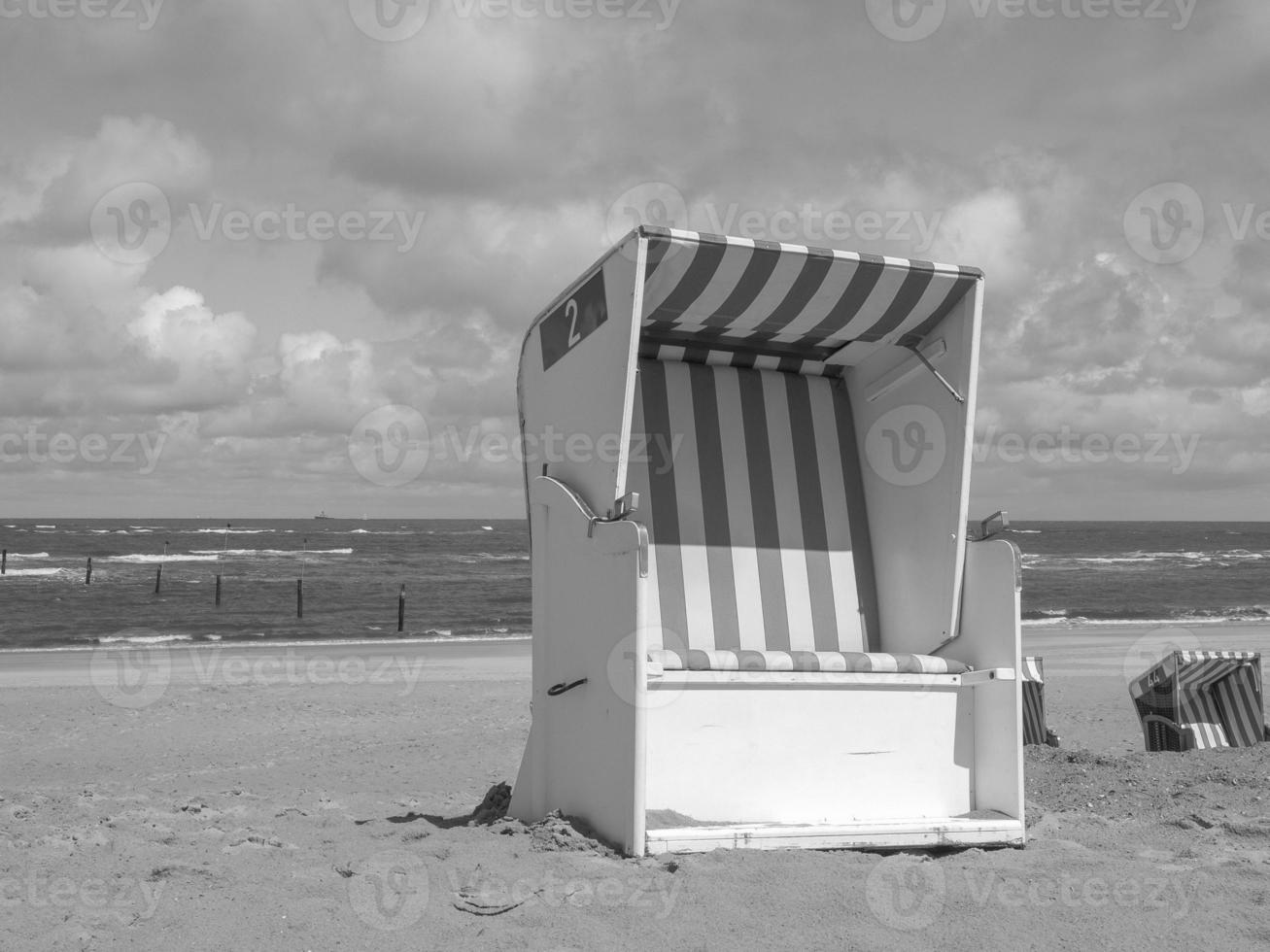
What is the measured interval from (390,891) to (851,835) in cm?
168

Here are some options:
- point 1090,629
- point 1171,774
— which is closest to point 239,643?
point 1090,629

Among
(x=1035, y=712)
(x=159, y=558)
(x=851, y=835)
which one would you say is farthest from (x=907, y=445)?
(x=159, y=558)

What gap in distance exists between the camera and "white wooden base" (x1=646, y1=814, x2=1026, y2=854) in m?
3.89

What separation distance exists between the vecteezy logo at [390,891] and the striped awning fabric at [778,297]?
224 cm

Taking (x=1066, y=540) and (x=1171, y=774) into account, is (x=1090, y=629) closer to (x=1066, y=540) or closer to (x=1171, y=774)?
(x=1171, y=774)

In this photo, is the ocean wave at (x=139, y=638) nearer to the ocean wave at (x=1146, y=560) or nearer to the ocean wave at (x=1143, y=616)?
the ocean wave at (x=1143, y=616)

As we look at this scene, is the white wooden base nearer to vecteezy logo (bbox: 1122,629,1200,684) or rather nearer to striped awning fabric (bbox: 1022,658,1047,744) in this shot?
striped awning fabric (bbox: 1022,658,1047,744)

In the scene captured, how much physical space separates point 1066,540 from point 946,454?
290 feet

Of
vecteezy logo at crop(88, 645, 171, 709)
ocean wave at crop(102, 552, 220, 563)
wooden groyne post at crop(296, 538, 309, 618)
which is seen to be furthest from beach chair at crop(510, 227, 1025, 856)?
ocean wave at crop(102, 552, 220, 563)

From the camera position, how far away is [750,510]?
17.5 ft

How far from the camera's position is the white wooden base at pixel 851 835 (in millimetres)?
3887

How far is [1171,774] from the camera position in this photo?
5.77 meters

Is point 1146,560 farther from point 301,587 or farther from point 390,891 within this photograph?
point 390,891

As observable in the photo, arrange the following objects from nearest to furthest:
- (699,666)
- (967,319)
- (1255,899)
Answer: (1255,899), (699,666), (967,319)
